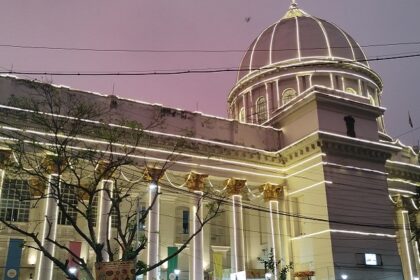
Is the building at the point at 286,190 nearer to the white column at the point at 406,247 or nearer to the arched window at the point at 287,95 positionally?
the white column at the point at 406,247

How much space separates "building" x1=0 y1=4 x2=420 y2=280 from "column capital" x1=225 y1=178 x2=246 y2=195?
0.22 feet

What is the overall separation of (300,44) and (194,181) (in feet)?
68.5

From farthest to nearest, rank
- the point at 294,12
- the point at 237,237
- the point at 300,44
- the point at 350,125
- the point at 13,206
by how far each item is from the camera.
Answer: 1. the point at 294,12
2. the point at 300,44
3. the point at 350,125
4. the point at 13,206
5. the point at 237,237

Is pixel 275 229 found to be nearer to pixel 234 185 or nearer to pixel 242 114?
pixel 234 185

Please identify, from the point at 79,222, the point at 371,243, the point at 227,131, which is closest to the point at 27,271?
the point at 79,222

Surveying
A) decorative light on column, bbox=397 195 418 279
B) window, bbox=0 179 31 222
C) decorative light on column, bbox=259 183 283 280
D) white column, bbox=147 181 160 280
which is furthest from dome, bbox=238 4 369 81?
window, bbox=0 179 31 222

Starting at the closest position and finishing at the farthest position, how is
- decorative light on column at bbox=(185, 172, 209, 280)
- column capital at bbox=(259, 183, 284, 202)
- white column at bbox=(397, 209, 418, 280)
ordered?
1. decorative light on column at bbox=(185, 172, 209, 280)
2. column capital at bbox=(259, 183, 284, 202)
3. white column at bbox=(397, 209, 418, 280)

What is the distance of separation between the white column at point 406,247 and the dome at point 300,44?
15.3 metres

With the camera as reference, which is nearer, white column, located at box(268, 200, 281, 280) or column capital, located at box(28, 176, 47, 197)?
column capital, located at box(28, 176, 47, 197)

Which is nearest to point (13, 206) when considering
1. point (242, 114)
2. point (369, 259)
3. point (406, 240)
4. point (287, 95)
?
point (242, 114)

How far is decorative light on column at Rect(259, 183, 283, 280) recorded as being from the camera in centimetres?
3206

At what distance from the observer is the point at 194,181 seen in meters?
30.9

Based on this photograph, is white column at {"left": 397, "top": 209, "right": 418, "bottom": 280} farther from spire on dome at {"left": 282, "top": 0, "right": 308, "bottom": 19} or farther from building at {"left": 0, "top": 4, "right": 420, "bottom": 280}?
spire on dome at {"left": 282, "top": 0, "right": 308, "bottom": 19}

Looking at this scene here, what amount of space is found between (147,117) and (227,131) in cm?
587
